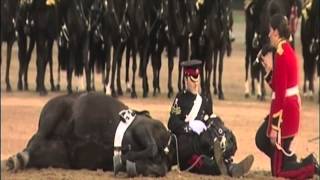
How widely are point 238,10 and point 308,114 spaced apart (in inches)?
737

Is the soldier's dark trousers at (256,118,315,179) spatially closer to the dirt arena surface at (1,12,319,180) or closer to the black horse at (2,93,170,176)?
the dirt arena surface at (1,12,319,180)

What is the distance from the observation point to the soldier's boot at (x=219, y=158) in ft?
32.4

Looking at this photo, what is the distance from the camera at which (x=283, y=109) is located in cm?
1005

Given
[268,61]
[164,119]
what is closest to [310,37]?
[164,119]

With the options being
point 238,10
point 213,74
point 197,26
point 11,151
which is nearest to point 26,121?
point 11,151

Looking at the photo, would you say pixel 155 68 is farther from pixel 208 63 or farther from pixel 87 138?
pixel 87 138

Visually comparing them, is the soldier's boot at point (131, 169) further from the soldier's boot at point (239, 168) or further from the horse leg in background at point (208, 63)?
the horse leg in background at point (208, 63)

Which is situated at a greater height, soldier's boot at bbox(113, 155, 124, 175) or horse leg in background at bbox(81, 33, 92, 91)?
horse leg in background at bbox(81, 33, 92, 91)

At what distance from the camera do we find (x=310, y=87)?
21859 millimetres

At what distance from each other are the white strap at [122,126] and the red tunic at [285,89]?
1.42m

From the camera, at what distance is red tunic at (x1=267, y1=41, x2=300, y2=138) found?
9.98 metres

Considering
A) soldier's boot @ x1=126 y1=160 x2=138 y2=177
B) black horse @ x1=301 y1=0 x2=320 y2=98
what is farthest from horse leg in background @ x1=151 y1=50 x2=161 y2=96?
soldier's boot @ x1=126 y1=160 x2=138 y2=177

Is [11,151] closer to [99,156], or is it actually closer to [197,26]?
[99,156]

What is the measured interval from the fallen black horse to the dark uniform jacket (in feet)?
0.46
